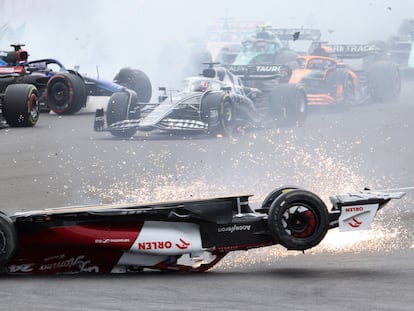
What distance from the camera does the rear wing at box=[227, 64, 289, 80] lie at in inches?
890

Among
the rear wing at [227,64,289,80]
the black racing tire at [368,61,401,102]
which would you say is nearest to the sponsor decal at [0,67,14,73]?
the rear wing at [227,64,289,80]

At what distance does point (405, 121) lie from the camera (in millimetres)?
20672

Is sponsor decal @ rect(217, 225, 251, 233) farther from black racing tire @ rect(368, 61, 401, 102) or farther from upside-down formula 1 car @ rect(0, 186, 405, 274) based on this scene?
black racing tire @ rect(368, 61, 401, 102)

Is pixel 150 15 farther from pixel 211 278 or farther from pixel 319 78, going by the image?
pixel 211 278

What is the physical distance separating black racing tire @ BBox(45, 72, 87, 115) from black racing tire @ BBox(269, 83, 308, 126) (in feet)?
13.4

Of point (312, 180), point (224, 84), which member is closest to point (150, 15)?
point (224, 84)

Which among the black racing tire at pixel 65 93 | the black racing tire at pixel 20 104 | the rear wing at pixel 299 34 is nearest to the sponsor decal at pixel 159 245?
the black racing tire at pixel 20 104

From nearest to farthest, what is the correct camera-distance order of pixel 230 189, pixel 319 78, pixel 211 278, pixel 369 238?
pixel 211 278
pixel 369 238
pixel 230 189
pixel 319 78

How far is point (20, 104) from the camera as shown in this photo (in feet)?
60.3

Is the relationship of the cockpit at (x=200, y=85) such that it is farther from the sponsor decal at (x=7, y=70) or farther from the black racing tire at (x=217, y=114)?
the sponsor decal at (x=7, y=70)

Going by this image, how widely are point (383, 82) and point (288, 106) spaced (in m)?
6.97

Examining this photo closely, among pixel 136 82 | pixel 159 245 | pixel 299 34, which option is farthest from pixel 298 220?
pixel 299 34

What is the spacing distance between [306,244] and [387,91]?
67.7ft

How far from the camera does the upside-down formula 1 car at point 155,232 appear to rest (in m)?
7.14
